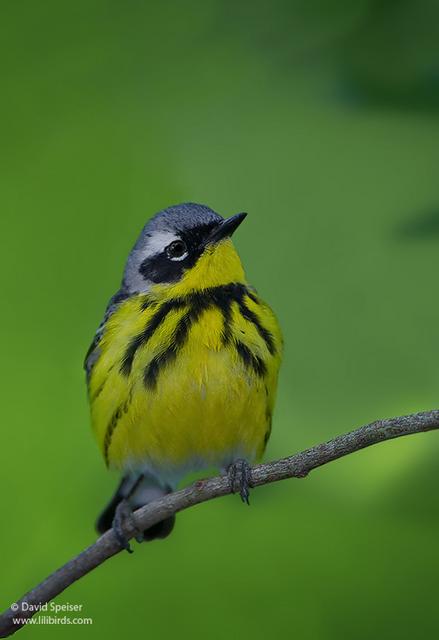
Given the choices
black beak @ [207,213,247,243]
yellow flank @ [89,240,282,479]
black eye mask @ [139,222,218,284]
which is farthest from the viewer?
black eye mask @ [139,222,218,284]

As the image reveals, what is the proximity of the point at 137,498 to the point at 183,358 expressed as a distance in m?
0.69

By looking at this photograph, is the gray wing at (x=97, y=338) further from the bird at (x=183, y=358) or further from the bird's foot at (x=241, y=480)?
the bird's foot at (x=241, y=480)

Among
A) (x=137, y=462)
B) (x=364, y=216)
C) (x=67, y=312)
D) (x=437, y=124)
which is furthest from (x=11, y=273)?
(x=437, y=124)

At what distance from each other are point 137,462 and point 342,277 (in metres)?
0.72

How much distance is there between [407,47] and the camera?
1.68 metres

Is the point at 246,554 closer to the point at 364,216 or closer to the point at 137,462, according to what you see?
the point at 137,462

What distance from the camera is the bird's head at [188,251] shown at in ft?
6.48

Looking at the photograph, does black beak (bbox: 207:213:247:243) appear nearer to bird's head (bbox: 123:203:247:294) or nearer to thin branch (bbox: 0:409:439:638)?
bird's head (bbox: 123:203:247:294)

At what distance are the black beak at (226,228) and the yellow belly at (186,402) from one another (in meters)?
0.16

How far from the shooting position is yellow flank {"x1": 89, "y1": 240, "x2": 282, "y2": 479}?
1.88 meters

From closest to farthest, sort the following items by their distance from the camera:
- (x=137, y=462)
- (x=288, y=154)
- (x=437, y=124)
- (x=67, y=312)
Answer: (x=437, y=124)
(x=67, y=312)
(x=288, y=154)
(x=137, y=462)

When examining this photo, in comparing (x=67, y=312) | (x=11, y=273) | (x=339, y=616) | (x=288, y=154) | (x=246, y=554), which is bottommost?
(x=339, y=616)

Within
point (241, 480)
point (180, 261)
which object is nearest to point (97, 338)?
point (180, 261)

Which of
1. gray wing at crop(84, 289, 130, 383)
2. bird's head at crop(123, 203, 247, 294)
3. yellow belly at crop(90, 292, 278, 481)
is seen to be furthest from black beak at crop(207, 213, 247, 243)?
gray wing at crop(84, 289, 130, 383)
